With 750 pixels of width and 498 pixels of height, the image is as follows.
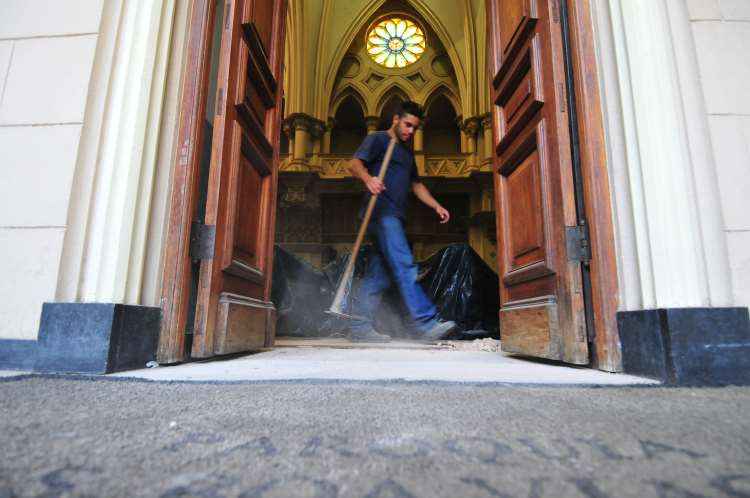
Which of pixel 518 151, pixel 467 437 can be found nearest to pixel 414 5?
pixel 518 151

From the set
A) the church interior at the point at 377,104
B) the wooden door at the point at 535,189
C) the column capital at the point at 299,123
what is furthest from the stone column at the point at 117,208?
the column capital at the point at 299,123

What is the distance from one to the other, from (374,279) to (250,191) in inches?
55.2

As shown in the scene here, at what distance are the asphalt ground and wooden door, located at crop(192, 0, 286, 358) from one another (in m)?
0.63

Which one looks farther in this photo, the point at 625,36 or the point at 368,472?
the point at 625,36

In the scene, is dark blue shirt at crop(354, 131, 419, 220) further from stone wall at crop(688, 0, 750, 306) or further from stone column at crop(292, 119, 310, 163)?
stone column at crop(292, 119, 310, 163)

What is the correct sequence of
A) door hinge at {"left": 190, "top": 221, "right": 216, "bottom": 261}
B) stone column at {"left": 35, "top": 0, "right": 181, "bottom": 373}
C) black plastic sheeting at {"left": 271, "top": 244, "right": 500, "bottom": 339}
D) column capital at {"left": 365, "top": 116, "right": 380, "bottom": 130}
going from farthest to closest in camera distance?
column capital at {"left": 365, "top": 116, "right": 380, "bottom": 130} < black plastic sheeting at {"left": 271, "top": 244, "right": 500, "bottom": 339} < door hinge at {"left": 190, "top": 221, "right": 216, "bottom": 261} < stone column at {"left": 35, "top": 0, "right": 181, "bottom": 373}

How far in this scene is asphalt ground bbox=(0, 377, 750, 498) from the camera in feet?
1.27

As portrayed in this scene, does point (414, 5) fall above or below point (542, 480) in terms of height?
above

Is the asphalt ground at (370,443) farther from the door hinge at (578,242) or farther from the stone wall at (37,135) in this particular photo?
the door hinge at (578,242)

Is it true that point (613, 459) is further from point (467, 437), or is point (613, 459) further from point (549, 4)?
point (549, 4)

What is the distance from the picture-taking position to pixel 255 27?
1735 mm

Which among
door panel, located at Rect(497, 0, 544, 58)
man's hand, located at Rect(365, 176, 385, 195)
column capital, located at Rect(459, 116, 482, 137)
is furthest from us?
column capital, located at Rect(459, 116, 482, 137)

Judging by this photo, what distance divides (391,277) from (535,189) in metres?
1.63

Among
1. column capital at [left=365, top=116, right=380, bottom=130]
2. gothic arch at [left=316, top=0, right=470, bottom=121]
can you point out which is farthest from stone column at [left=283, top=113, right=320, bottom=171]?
column capital at [left=365, top=116, right=380, bottom=130]
